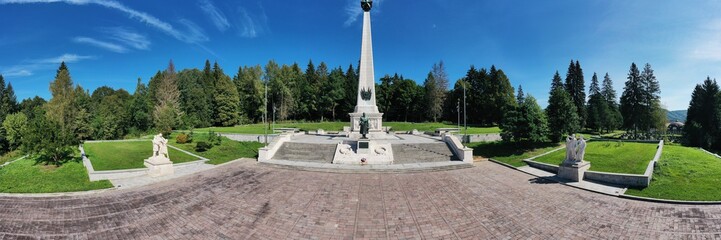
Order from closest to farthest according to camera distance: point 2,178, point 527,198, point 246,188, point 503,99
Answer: point 527,198, point 246,188, point 2,178, point 503,99

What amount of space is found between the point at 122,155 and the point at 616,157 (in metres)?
30.4

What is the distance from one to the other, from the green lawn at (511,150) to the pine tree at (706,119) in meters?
29.0

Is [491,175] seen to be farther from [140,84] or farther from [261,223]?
[140,84]

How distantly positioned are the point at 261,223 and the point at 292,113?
45714 mm

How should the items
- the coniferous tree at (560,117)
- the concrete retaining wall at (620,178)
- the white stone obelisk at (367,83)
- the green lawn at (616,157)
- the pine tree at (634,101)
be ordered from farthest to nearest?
the pine tree at (634,101) < the white stone obelisk at (367,83) < the coniferous tree at (560,117) < the green lawn at (616,157) < the concrete retaining wall at (620,178)

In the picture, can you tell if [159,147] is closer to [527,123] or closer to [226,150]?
[226,150]

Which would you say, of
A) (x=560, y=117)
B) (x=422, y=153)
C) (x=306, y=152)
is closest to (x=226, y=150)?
(x=306, y=152)

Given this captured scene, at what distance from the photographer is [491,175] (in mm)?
14562

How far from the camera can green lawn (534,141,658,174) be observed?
13992 mm

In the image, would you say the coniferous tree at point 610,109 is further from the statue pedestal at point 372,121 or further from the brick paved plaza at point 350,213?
the brick paved plaza at point 350,213

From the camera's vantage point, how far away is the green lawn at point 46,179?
11.3 m

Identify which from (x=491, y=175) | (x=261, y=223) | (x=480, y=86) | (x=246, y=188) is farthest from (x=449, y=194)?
(x=480, y=86)

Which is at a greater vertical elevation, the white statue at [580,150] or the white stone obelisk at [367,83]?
the white stone obelisk at [367,83]

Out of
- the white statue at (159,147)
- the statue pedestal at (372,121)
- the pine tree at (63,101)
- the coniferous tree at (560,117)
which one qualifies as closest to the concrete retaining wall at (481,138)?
the coniferous tree at (560,117)
